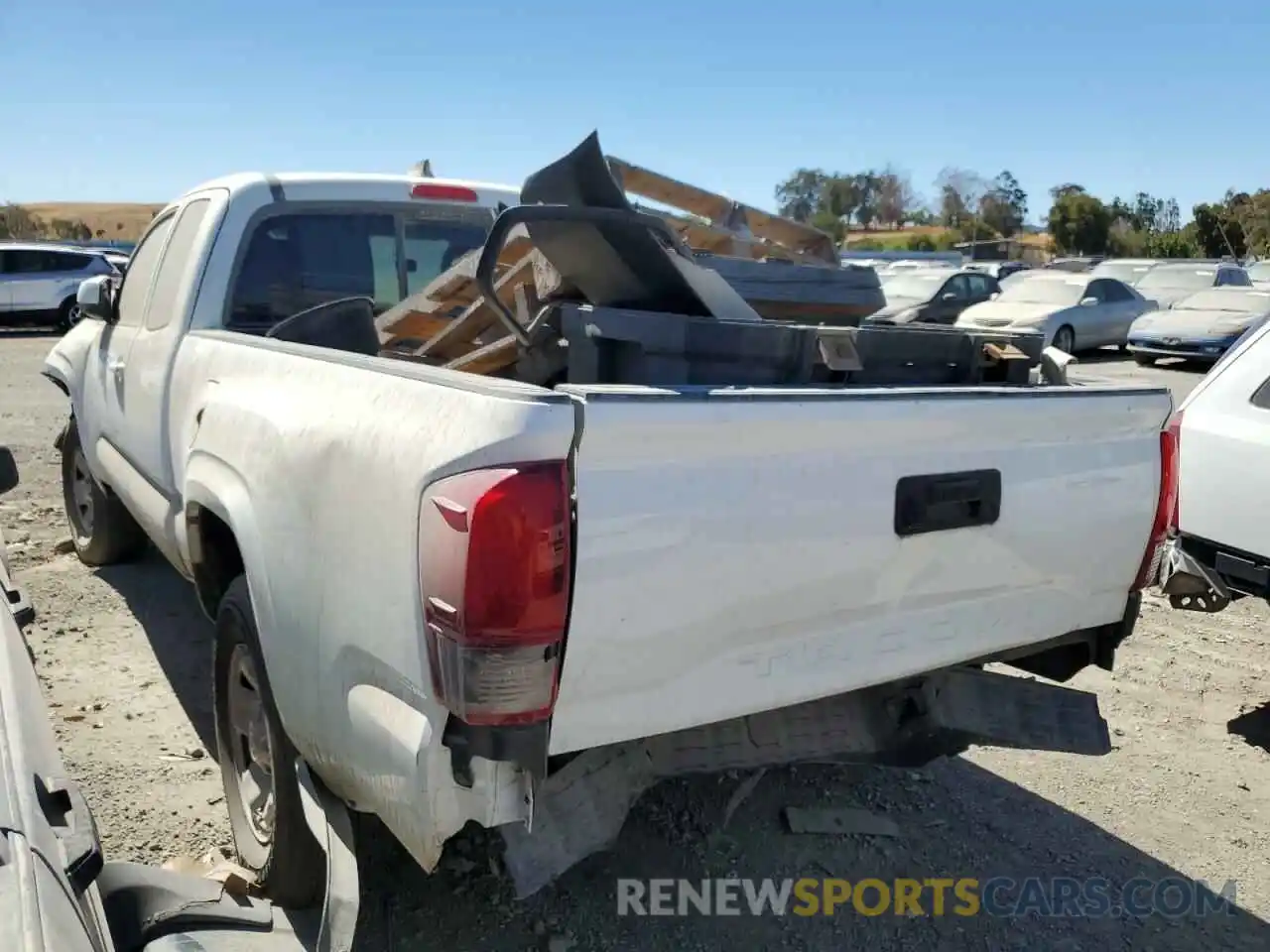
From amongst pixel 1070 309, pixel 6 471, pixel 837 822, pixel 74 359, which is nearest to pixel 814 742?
pixel 837 822

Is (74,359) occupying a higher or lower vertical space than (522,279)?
lower

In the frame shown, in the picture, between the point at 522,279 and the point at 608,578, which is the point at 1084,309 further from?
the point at 608,578

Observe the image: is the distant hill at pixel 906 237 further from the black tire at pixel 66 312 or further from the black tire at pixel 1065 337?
the black tire at pixel 66 312

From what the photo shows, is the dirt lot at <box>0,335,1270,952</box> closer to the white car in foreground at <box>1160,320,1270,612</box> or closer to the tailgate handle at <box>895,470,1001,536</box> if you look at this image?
the white car in foreground at <box>1160,320,1270,612</box>

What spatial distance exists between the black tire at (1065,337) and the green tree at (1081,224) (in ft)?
144

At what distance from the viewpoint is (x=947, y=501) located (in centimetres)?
257

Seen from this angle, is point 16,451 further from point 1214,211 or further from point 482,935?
point 1214,211

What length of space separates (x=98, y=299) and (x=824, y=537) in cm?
388

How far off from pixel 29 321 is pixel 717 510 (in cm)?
2310

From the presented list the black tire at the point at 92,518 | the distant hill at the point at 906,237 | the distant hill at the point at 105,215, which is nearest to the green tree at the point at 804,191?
the distant hill at the point at 906,237

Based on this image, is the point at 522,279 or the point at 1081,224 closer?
the point at 522,279

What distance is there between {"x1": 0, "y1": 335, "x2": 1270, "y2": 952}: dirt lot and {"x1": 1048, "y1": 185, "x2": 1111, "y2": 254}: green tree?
195ft

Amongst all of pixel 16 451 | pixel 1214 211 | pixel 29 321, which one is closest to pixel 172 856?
pixel 16 451

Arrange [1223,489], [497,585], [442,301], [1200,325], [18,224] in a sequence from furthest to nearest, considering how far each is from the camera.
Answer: [18,224] < [1200,325] < [1223,489] < [442,301] < [497,585]
